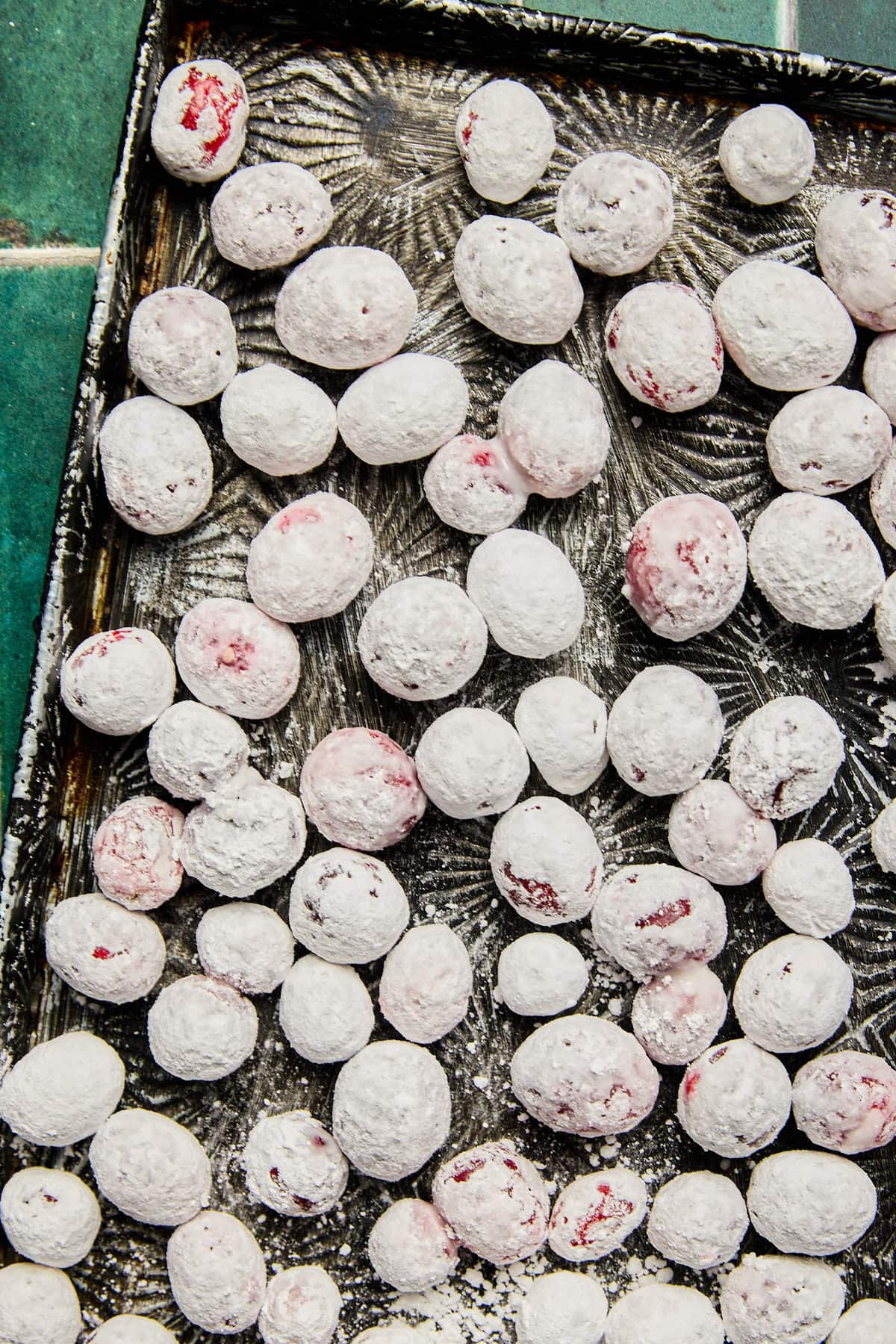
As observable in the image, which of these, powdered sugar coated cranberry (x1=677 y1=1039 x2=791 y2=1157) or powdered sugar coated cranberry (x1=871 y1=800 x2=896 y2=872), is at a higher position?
powdered sugar coated cranberry (x1=871 y1=800 x2=896 y2=872)

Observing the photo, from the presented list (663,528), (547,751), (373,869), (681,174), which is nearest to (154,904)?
(373,869)

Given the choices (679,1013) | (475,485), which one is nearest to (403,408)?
(475,485)

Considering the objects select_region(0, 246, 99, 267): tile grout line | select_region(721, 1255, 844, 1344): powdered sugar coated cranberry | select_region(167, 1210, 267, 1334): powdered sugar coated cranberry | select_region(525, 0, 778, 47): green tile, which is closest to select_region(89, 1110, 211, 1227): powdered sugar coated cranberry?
select_region(167, 1210, 267, 1334): powdered sugar coated cranberry

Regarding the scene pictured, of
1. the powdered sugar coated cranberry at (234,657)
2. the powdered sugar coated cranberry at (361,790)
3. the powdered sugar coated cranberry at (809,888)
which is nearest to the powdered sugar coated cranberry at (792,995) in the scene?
the powdered sugar coated cranberry at (809,888)

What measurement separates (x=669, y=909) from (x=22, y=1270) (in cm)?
42

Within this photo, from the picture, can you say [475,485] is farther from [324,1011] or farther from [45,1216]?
[45,1216]

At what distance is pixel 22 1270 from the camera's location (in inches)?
24.5

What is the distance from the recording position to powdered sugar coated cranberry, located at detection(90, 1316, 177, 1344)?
0.62 meters

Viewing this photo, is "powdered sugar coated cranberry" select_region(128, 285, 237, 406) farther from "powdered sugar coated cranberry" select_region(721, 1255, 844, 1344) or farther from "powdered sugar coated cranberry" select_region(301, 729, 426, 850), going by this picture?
"powdered sugar coated cranberry" select_region(721, 1255, 844, 1344)

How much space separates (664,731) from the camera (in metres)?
0.63

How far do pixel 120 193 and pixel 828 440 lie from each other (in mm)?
428

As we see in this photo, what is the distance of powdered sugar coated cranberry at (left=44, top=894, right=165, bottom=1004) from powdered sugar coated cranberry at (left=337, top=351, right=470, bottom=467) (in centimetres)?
30

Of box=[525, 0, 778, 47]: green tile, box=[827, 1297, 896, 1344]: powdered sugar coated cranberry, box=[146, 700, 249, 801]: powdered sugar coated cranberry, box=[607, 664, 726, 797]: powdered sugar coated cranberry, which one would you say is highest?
box=[525, 0, 778, 47]: green tile

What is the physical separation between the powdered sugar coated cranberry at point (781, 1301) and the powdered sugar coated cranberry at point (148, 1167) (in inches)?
12.8
